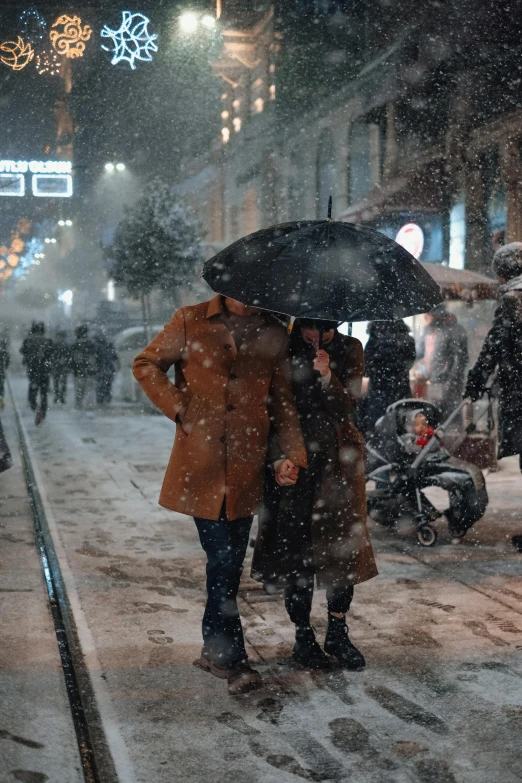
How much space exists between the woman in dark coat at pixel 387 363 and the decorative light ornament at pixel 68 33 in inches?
561

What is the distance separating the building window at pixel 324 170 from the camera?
27875mm

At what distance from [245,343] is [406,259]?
859 mm

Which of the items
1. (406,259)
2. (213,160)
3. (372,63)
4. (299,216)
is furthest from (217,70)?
(406,259)

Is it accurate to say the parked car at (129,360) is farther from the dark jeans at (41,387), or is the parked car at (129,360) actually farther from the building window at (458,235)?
the building window at (458,235)

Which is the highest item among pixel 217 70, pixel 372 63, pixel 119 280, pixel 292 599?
pixel 217 70

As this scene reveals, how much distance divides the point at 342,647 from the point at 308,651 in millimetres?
161

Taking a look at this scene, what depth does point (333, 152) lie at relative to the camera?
27.7 metres

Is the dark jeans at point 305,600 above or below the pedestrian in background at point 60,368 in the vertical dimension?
below

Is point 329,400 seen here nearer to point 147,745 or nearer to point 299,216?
point 147,745

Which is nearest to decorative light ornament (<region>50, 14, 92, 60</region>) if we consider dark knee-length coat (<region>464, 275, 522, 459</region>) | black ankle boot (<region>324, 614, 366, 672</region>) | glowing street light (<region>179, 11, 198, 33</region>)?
glowing street light (<region>179, 11, 198, 33</region>)

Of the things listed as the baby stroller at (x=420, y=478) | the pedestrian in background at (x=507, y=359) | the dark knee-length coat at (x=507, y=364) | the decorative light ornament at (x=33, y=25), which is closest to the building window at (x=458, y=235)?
the decorative light ornament at (x=33, y=25)

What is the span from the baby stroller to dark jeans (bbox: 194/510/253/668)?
3112 millimetres

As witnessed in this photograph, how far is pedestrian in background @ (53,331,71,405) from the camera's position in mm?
23016

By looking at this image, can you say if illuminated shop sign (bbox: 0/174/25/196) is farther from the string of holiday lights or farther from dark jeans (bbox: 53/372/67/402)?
dark jeans (bbox: 53/372/67/402)
